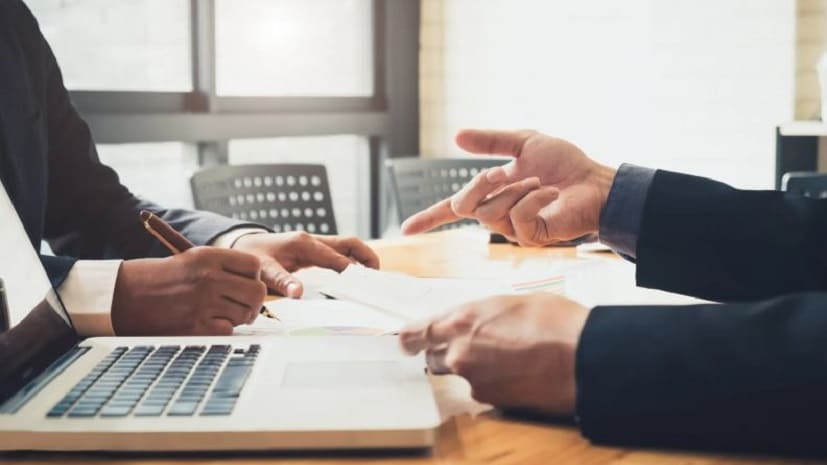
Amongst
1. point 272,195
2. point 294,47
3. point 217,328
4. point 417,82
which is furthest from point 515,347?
point 417,82

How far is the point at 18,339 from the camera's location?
91 cm

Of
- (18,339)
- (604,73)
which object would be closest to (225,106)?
(604,73)

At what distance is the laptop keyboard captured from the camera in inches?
32.1

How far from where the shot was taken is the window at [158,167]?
326cm

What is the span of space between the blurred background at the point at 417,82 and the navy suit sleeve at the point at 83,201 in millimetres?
1198

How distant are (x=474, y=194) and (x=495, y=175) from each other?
0.04 m

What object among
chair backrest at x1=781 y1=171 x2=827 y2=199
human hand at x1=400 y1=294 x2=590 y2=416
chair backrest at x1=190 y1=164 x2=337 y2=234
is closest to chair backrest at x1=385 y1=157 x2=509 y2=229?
chair backrest at x1=190 y1=164 x2=337 y2=234

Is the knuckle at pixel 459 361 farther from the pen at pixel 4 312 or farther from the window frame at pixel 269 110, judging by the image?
the window frame at pixel 269 110

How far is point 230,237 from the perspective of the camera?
5.65 feet

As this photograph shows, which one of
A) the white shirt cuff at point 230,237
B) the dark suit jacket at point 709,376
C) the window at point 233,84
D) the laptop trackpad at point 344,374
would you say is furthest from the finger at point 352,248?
the window at point 233,84

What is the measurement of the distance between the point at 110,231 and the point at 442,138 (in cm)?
246

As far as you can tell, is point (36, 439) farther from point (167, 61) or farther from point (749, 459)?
point (167, 61)

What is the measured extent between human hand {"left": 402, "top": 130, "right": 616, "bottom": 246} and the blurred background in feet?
6.04

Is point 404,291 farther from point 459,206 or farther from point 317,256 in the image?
point 317,256
